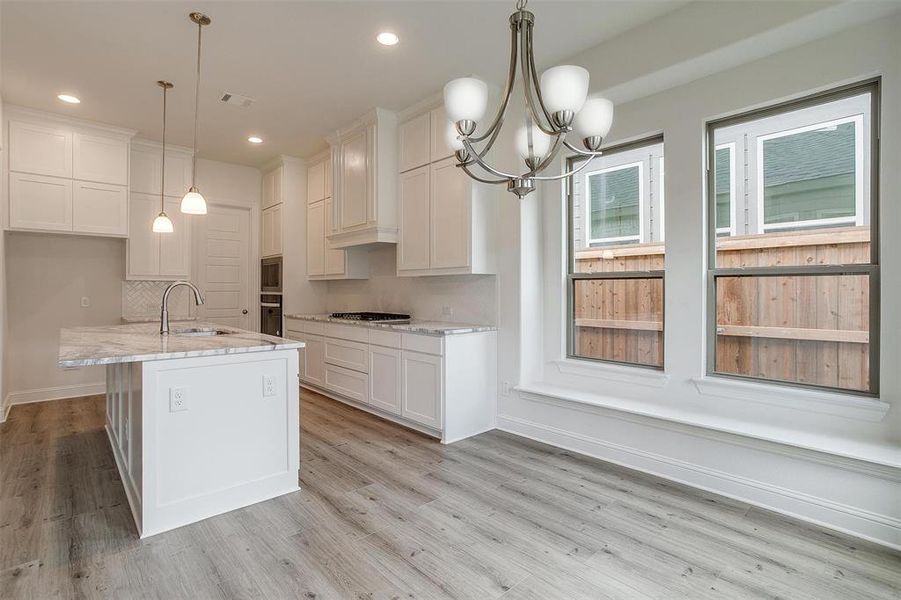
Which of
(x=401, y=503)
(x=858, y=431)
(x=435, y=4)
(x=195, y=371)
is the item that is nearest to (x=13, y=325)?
(x=195, y=371)

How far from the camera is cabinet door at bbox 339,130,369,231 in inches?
181

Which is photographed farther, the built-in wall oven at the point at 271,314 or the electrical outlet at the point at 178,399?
the built-in wall oven at the point at 271,314

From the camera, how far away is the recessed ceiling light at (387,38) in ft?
10.1

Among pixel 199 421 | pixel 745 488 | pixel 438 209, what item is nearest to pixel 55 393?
pixel 199 421

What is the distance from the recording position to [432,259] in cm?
411

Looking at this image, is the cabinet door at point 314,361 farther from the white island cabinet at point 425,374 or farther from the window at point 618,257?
the window at point 618,257

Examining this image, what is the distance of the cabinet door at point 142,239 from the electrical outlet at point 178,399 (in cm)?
362

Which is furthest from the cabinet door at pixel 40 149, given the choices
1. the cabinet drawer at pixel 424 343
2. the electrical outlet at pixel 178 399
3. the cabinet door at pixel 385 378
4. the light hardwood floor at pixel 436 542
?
the cabinet drawer at pixel 424 343

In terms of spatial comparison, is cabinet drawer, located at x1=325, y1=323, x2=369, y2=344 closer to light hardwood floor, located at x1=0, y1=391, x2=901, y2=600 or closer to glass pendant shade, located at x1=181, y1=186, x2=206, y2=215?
light hardwood floor, located at x1=0, y1=391, x2=901, y2=600

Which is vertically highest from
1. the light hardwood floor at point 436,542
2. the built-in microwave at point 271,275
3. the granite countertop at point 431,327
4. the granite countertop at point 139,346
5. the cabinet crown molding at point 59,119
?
the cabinet crown molding at point 59,119

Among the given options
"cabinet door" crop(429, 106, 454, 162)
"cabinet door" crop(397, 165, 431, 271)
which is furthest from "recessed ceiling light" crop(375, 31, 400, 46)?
"cabinet door" crop(397, 165, 431, 271)

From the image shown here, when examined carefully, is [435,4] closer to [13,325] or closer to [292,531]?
[292,531]

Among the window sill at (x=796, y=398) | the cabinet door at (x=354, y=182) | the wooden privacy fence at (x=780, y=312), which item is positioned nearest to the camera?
the window sill at (x=796, y=398)

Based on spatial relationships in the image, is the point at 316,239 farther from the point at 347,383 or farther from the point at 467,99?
the point at 467,99
